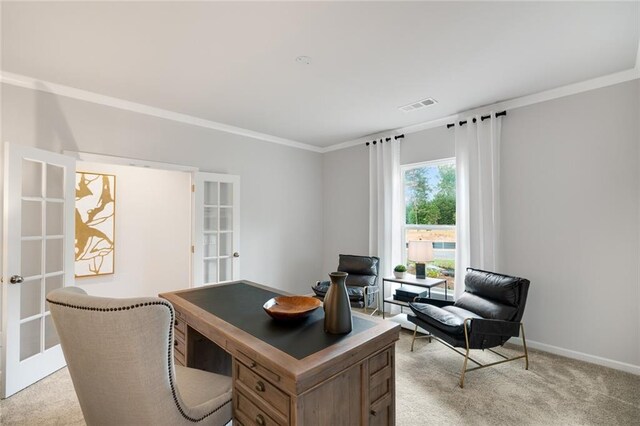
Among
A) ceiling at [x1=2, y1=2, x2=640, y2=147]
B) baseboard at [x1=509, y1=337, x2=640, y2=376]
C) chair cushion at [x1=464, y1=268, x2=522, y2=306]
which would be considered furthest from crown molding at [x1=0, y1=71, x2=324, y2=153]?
baseboard at [x1=509, y1=337, x2=640, y2=376]

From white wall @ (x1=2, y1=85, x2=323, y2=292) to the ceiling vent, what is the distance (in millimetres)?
2153

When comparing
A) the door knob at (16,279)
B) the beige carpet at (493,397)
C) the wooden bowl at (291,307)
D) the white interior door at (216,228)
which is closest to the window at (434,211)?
the beige carpet at (493,397)

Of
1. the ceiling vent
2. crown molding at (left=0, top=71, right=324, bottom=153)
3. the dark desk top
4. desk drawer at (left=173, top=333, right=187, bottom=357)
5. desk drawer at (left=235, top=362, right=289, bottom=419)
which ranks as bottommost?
desk drawer at (left=173, top=333, right=187, bottom=357)

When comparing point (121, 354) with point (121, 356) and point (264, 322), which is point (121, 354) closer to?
point (121, 356)

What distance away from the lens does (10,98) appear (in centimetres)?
275

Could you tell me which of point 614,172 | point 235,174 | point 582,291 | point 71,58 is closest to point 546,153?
point 614,172

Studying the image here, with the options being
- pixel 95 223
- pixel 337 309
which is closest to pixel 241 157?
pixel 95 223

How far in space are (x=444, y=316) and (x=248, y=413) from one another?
2.11 metres

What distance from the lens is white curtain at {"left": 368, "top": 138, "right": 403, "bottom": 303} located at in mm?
4488

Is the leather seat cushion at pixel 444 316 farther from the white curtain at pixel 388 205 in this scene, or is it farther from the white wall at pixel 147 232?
the white wall at pixel 147 232

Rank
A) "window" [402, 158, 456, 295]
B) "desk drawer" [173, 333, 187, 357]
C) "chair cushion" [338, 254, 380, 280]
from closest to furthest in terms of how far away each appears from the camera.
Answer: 1. "desk drawer" [173, 333, 187, 357]
2. "window" [402, 158, 456, 295]
3. "chair cushion" [338, 254, 380, 280]

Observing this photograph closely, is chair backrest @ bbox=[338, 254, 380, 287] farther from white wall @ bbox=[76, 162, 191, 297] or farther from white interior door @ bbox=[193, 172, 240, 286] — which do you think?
white wall @ bbox=[76, 162, 191, 297]

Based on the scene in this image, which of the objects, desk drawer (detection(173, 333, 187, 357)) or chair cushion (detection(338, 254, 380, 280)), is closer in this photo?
desk drawer (detection(173, 333, 187, 357))

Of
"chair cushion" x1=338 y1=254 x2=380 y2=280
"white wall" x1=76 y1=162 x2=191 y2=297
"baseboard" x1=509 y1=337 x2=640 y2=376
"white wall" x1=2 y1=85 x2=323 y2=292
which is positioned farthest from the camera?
"chair cushion" x1=338 y1=254 x2=380 y2=280
